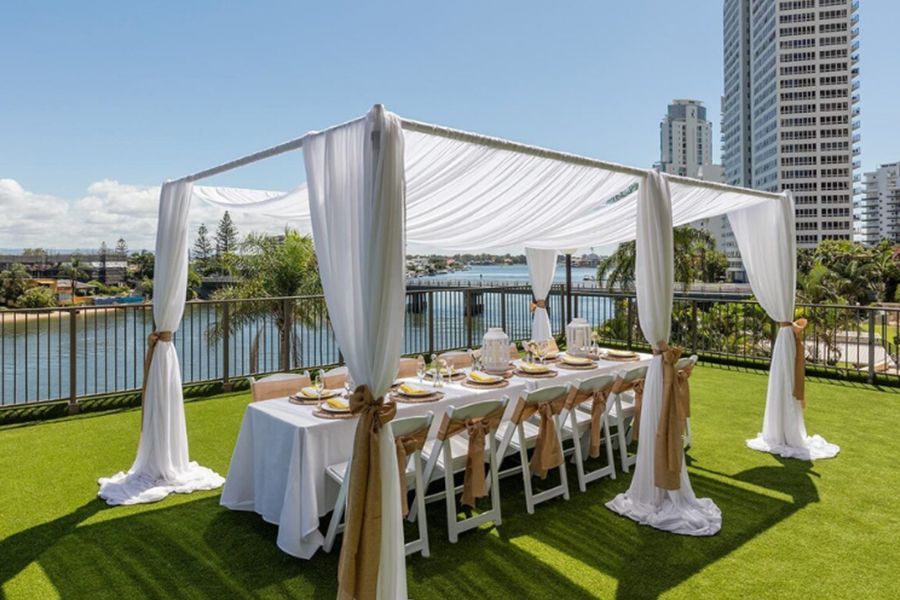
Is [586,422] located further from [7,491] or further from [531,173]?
[7,491]

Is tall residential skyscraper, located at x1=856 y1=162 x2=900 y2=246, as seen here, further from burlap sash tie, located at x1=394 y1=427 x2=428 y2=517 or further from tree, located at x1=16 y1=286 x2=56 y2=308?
burlap sash tie, located at x1=394 y1=427 x2=428 y2=517

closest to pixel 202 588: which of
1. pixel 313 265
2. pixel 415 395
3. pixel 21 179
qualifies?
pixel 415 395

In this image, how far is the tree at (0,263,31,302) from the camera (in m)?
30.2

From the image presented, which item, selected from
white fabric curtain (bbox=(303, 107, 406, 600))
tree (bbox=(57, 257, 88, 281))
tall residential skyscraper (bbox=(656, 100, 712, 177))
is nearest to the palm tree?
white fabric curtain (bbox=(303, 107, 406, 600))

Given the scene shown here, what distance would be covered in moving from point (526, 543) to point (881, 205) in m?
177

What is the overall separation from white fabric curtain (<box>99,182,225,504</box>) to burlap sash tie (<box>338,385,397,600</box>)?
2361 mm

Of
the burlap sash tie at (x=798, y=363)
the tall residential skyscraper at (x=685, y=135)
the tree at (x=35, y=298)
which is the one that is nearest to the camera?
the burlap sash tie at (x=798, y=363)

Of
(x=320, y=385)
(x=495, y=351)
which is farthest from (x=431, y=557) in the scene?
(x=495, y=351)

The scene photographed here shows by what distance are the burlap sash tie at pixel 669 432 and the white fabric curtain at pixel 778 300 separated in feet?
6.24

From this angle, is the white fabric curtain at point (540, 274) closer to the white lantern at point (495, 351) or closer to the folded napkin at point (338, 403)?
the white lantern at point (495, 351)

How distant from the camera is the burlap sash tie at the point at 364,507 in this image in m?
2.62

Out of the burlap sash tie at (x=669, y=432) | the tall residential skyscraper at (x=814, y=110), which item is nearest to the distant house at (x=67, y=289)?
the burlap sash tie at (x=669, y=432)

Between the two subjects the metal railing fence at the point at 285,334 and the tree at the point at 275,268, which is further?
the tree at the point at 275,268

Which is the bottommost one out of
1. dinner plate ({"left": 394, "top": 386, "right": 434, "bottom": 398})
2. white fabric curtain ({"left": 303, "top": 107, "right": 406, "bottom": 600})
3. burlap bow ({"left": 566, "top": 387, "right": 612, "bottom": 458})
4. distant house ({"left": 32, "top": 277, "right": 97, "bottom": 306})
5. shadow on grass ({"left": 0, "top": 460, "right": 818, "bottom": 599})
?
shadow on grass ({"left": 0, "top": 460, "right": 818, "bottom": 599})
